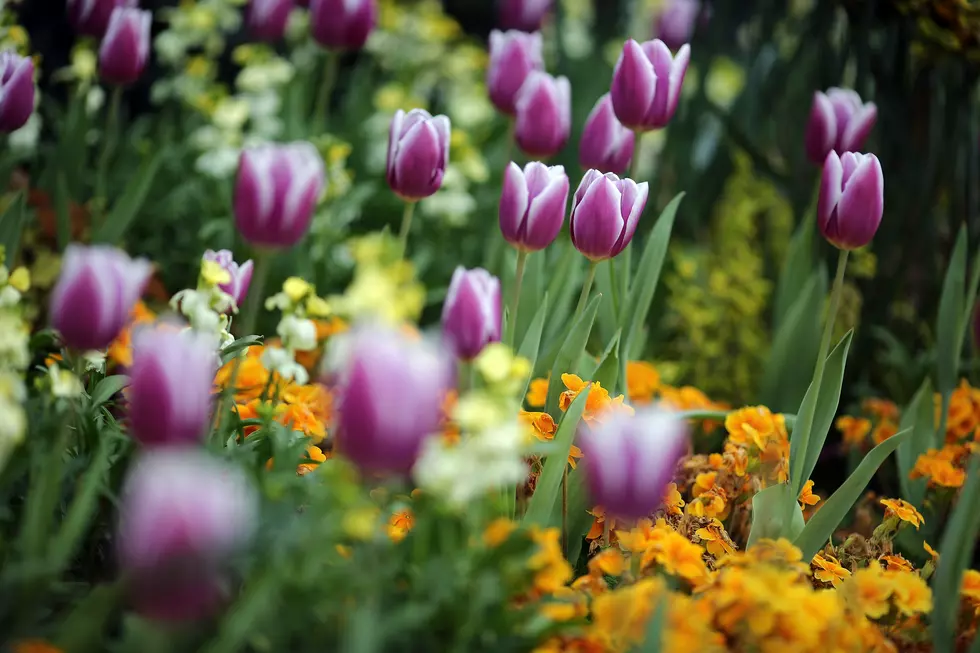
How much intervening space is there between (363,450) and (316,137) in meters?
1.36

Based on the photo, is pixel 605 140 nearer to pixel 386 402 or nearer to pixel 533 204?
pixel 533 204

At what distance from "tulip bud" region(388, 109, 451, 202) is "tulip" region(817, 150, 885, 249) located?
468 millimetres

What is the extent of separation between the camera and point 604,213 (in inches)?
42.9

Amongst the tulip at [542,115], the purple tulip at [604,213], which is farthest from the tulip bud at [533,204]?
the tulip at [542,115]

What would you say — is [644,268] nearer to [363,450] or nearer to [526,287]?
[526,287]

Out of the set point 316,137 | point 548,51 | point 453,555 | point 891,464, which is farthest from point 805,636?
point 548,51

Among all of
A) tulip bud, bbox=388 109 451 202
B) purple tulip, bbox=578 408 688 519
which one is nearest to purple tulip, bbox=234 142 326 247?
tulip bud, bbox=388 109 451 202

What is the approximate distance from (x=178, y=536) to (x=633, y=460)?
37 cm

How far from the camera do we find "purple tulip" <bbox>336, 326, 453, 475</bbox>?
0.66 m

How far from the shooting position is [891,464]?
1801 millimetres

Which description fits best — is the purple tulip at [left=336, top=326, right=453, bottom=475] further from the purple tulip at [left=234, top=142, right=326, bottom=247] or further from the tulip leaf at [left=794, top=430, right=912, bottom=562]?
the tulip leaf at [left=794, top=430, right=912, bottom=562]

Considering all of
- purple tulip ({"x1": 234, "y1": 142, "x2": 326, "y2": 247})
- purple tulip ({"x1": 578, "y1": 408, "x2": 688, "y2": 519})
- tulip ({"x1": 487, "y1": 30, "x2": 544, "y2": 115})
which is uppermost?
tulip ({"x1": 487, "y1": 30, "x2": 544, "y2": 115})

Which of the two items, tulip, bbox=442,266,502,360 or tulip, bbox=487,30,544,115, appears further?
tulip, bbox=487,30,544,115

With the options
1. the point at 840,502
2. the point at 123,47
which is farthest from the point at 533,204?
the point at 123,47
